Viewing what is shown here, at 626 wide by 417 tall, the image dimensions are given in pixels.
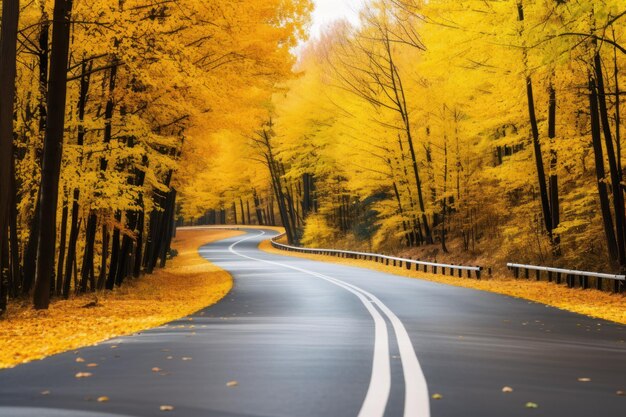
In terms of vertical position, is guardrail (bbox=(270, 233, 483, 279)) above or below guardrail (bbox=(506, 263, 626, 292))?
above

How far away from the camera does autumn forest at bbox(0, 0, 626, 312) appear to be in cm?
1502

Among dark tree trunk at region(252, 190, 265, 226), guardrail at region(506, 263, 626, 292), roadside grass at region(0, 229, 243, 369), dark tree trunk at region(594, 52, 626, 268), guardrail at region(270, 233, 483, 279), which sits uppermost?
dark tree trunk at region(252, 190, 265, 226)

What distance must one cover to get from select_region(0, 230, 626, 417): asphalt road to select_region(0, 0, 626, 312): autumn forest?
5186mm

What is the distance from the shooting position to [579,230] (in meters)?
25.0

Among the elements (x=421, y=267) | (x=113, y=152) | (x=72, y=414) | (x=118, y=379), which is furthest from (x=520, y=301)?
(x=421, y=267)

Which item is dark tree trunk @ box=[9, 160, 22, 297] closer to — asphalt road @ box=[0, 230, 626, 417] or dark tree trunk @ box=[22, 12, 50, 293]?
dark tree trunk @ box=[22, 12, 50, 293]

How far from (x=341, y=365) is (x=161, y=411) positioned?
260 centimetres

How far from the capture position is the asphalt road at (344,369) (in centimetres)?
571

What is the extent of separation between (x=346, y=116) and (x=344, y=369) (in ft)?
104

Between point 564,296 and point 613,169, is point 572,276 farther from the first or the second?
point 613,169

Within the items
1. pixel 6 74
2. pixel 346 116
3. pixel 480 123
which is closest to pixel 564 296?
pixel 480 123

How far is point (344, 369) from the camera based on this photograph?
7.46 m

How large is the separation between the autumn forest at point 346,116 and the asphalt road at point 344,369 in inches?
204

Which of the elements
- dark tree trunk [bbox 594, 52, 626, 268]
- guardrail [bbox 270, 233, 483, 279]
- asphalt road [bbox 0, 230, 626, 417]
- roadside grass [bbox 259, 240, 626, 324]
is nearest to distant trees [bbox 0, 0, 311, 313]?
asphalt road [bbox 0, 230, 626, 417]
